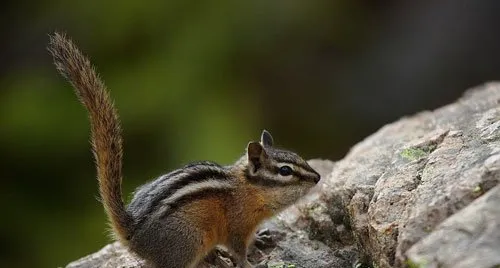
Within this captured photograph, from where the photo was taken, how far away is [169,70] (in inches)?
351

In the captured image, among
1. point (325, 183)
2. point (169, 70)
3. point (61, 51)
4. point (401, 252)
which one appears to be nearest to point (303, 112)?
point (169, 70)

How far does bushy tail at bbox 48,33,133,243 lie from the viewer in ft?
14.1

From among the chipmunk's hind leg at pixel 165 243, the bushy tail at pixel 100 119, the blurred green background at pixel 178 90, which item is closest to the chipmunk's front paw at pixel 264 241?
the chipmunk's hind leg at pixel 165 243

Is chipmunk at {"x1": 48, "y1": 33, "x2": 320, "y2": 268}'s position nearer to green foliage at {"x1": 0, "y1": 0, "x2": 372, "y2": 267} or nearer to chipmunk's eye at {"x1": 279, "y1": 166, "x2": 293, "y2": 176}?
chipmunk's eye at {"x1": 279, "y1": 166, "x2": 293, "y2": 176}

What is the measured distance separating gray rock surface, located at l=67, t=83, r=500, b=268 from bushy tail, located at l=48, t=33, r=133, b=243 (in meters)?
0.44

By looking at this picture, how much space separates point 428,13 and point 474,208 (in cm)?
919

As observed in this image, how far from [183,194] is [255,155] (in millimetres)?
647

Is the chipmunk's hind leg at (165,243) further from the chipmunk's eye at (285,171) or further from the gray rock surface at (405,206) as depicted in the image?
the chipmunk's eye at (285,171)

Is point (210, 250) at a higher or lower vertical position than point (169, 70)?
lower

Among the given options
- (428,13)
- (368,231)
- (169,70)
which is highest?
(428,13)

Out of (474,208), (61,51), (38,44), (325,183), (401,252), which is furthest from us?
(38,44)

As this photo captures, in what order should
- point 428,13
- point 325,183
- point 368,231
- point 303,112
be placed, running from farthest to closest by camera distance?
point 428,13 → point 303,112 → point 325,183 → point 368,231

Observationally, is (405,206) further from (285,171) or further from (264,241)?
(264,241)

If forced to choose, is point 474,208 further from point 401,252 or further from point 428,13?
point 428,13
